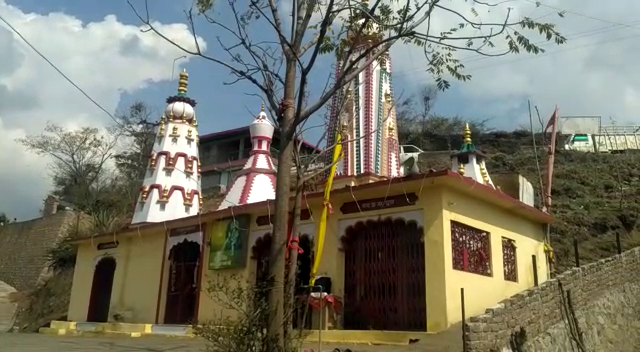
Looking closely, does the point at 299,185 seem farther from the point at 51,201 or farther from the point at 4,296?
the point at 51,201

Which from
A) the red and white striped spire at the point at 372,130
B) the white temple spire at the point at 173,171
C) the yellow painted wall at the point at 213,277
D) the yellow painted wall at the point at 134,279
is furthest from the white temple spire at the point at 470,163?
the yellow painted wall at the point at 134,279

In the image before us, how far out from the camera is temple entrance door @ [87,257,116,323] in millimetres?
18203

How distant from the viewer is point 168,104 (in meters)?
21.0

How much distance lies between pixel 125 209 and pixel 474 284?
25.8 meters

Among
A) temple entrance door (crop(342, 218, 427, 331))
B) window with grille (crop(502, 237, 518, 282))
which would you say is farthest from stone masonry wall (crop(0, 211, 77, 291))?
window with grille (crop(502, 237, 518, 282))

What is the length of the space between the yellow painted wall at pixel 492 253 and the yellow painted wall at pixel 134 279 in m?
8.57

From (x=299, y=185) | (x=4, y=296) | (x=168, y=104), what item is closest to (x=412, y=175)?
(x=299, y=185)

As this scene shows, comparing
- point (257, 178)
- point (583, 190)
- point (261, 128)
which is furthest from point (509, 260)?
point (583, 190)

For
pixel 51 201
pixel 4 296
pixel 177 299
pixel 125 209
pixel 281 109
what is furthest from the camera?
pixel 51 201

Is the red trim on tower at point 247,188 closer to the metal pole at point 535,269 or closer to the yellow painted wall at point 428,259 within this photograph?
the yellow painted wall at point 428,259

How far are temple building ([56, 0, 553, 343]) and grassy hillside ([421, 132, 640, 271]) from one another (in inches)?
337

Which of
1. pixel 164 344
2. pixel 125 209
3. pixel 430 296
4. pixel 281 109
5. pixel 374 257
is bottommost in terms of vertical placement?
pixel 164 344

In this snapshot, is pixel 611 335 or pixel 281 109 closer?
pixel 281 109

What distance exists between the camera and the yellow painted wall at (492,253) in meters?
10.6
